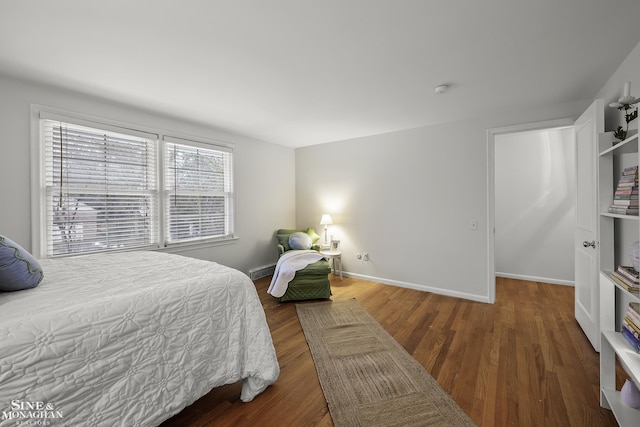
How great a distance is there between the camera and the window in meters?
2.43

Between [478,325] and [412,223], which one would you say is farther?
[412,223]

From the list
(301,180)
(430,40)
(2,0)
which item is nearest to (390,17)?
(430,40)

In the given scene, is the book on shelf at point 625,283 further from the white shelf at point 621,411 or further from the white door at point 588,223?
the white shelf at point 621,411

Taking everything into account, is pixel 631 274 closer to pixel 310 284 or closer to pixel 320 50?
pixel 320 50

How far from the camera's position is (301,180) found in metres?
5.01

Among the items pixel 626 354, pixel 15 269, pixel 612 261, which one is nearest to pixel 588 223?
pixel 612 261

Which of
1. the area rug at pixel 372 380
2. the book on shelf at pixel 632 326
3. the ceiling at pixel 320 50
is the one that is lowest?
the area rug at pixel 372 380

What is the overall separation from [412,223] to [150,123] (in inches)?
145

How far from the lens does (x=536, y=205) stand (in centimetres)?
423

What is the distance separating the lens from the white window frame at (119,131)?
2299 mm

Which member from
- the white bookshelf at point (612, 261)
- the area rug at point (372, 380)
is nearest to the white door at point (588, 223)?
the white bookshelf at point (612, 261)

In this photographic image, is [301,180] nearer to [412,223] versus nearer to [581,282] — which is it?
[412,223]

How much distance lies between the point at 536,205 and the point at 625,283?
3.42 meters

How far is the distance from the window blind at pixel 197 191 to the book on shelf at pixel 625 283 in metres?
3.98
